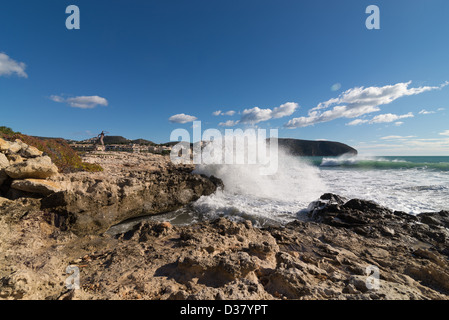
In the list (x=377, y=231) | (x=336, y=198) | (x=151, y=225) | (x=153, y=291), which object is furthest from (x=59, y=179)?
(x=336, y=198)

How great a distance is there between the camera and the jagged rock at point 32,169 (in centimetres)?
518

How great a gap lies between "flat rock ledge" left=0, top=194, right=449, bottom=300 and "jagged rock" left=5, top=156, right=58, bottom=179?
0.96m

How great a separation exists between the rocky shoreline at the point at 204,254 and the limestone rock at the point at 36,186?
0.50 ft

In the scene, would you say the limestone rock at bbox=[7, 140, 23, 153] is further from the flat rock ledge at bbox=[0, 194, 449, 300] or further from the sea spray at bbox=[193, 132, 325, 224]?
the sea spray at bbox=[193, 132, 325, 224]

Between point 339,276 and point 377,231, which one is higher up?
point 339,276

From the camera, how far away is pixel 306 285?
8.30ft

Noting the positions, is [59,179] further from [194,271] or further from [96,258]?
[194,271]

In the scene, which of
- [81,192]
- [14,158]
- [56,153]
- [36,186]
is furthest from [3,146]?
[81,192]

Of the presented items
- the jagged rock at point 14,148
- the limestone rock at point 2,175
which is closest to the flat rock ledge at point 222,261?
the limestone rock at point 2,175

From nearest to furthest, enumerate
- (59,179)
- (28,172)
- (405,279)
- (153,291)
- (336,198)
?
(153,291) → (405,279) → (28,172) → (59,179) → (336,198)

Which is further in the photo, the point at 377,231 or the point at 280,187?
the point at 280,187

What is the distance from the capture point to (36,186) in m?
5.23
